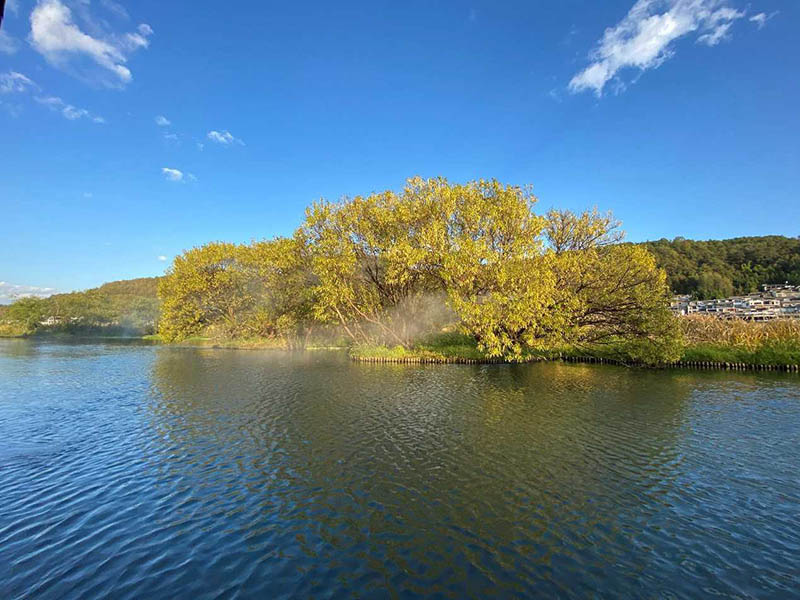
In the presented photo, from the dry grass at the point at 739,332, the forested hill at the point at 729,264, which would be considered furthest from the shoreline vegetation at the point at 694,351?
the forested hill at the point at 729,264

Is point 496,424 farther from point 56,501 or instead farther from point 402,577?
point 56,501

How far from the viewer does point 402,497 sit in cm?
1272

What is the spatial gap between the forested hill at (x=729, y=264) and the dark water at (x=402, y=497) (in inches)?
5603

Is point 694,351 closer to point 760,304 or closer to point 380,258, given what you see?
point 380,258

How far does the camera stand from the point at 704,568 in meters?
8.96

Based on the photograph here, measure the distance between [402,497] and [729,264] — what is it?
187 m

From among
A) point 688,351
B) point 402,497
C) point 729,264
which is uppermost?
point 729,264

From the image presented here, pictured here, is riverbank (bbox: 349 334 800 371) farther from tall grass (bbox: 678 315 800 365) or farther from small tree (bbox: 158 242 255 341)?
small tree (bbox: 158 242 255 341)

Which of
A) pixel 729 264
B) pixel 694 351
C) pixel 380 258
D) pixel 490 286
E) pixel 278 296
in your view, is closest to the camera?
pixel 694 351

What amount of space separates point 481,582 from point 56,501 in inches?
522

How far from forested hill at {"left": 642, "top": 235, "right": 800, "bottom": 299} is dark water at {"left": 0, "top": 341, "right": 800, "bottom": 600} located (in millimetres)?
142306

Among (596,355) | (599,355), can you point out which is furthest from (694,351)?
(596,355)

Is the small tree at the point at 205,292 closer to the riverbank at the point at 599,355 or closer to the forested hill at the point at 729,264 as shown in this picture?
the riverbank at the point at 599,355

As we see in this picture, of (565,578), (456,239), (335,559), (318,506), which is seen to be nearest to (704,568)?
(565,578)
